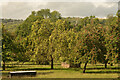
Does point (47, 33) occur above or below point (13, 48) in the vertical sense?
above

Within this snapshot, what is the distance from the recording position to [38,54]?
4669cm

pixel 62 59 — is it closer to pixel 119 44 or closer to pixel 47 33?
pixel 47 33

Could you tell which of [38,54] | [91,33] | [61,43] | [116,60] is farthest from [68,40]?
[116,60]

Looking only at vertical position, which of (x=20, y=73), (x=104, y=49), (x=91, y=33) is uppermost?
(x=91, y=33)

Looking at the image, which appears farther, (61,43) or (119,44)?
(61,43)

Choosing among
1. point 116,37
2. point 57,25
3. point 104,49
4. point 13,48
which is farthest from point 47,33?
point 116,37

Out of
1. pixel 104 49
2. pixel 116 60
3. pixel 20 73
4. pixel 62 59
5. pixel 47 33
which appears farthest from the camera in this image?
pixel 47 33

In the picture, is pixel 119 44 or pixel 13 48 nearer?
pixel 119 44

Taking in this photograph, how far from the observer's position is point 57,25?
163 feet

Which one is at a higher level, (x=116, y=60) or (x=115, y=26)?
(x=115, y=26)

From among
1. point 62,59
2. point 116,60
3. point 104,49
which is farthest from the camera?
point 62,59

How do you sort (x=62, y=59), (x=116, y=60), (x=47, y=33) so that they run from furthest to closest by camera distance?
(x=47, y=33) → (x=62, y=59) → (x=116, y=60)

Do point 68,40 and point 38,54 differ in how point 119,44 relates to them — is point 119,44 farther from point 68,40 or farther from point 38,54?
point 38,54

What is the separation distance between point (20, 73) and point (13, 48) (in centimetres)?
1085
